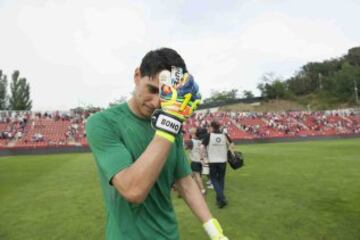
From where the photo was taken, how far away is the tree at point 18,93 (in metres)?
91.1

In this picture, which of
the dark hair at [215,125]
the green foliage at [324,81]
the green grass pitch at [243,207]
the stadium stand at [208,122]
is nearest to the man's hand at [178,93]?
the green grass pitch at [243,207]

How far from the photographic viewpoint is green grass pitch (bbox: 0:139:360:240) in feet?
26.0

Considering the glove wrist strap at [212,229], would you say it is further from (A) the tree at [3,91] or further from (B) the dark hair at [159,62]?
(A) the tree at [3,91]

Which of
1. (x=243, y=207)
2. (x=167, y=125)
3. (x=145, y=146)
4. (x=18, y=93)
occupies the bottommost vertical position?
(x=243, y=207)

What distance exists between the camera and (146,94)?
2477 millimetres

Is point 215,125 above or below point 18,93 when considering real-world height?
below

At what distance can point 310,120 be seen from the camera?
198 feet

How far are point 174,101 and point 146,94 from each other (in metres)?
0.28

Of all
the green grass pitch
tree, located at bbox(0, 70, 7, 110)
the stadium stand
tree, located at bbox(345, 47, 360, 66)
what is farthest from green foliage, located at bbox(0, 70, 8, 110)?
tree, located at bbox(345, 47, 360, 66)

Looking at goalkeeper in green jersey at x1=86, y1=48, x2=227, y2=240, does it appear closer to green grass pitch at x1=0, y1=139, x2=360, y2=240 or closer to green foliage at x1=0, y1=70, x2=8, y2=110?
green grass pitch at x1=0, y1=139, x2=360, y2=240

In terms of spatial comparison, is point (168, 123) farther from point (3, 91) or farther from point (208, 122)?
point (3, 91)

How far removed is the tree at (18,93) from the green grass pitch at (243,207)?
261ft

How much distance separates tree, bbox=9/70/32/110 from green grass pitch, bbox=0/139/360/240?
7959 cm

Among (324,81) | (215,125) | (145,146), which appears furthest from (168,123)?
(324,81)
